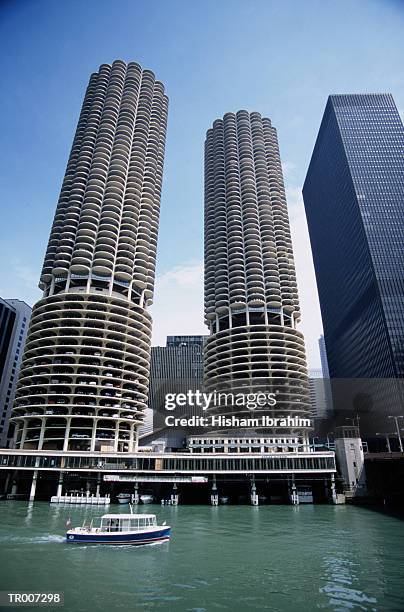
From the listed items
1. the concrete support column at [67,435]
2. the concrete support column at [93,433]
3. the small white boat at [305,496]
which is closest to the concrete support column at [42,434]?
the concrete support column at [67,435]

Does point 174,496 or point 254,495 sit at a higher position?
point 254,495

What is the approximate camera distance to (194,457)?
99812 mm

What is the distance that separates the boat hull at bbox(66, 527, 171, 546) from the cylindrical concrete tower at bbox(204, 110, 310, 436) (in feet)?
308

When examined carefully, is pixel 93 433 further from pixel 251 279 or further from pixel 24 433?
pixel 251 279

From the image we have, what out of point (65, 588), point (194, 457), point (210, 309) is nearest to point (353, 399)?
point (210, 309)

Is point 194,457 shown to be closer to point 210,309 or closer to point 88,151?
point 210,309

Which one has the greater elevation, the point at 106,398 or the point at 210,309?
the point at 210,309

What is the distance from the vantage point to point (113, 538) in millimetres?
43531

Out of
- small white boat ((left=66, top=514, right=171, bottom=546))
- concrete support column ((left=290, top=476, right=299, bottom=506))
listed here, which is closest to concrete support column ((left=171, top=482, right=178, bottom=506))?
concrete support column ((left=290, top=476, right=299, bottom=506))

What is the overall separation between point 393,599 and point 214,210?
171392 mm

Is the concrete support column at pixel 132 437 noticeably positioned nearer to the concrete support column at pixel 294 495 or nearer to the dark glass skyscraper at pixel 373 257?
the concrete support column at pixel 294 495

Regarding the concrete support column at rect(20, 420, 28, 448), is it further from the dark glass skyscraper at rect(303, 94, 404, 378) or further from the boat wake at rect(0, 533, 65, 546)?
the dark glass skyscraper at rect(303, 94, 404, 378)

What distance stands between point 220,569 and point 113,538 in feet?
51.6

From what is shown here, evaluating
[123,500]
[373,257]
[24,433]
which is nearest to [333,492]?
[123,500]
